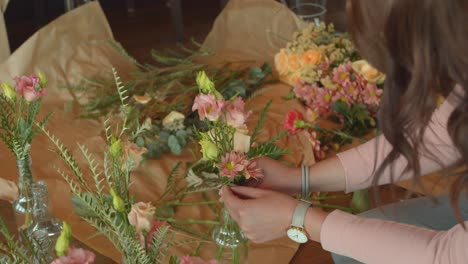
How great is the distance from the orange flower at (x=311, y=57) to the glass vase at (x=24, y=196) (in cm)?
88

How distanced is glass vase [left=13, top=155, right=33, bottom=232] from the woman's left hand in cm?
36

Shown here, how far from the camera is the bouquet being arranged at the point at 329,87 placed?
5.36 feet

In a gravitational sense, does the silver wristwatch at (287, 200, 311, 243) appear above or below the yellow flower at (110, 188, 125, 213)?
below

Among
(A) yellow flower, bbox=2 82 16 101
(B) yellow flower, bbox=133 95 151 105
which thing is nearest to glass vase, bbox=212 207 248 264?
(A) yellow flower, bbox=2 82 16 101

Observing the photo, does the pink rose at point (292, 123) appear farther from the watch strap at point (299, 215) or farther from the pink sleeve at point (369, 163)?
the watch strap at point (299, 215)

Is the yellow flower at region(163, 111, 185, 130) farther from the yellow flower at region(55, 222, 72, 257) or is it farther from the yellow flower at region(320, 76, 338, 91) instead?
the yellow flower at region(55, 222, 72, 257)

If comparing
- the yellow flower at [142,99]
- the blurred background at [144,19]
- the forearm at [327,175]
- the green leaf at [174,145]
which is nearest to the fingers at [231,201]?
the forearm at [327,175]

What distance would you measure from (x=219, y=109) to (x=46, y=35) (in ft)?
3.45

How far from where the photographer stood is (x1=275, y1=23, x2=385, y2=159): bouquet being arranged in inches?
64.4

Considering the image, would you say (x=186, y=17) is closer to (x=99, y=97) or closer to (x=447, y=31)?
(x=99, y=97)

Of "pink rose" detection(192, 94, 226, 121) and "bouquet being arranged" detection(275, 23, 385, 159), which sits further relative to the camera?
"bouquet being arranged" detection(275, 23, 385, 159)

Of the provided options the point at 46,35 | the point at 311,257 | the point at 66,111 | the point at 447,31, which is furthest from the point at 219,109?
the point at 46,35

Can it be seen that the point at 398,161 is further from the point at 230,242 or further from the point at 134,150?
the point at 134,150

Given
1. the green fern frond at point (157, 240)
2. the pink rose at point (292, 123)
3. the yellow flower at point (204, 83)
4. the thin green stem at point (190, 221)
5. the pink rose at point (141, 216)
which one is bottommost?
the thin green stem at point (190, 221)
